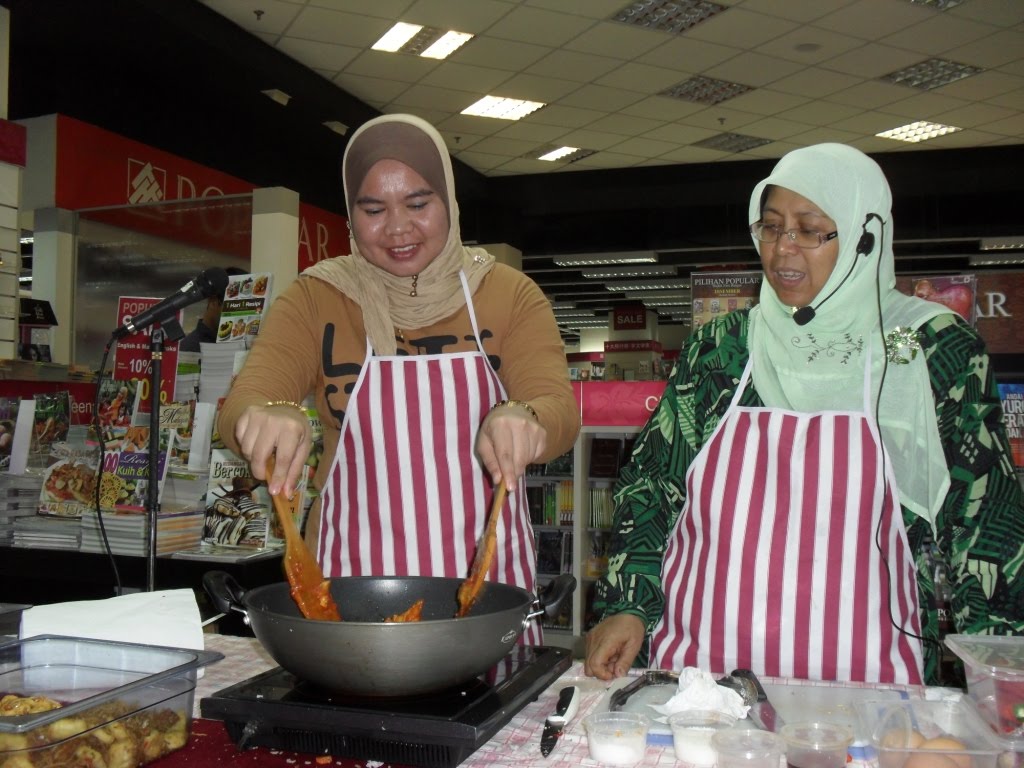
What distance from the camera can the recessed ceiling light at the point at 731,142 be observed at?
969 cm

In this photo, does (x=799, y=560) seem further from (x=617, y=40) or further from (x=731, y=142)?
(x=731, y=142)

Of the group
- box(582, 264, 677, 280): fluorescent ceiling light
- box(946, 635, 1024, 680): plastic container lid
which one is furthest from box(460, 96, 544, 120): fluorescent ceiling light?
box(946, 635, 1024, 680): plastic container lid

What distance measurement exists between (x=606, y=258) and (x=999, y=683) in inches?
468

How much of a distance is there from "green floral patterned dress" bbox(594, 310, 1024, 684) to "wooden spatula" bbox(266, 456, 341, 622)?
0.65 m

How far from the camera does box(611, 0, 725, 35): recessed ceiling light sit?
21.2ft

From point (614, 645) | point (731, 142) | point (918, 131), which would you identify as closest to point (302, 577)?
point (614, 645)

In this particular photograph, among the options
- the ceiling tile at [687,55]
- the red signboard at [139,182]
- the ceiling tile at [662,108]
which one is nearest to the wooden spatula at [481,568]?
the red signboard at [139,182]

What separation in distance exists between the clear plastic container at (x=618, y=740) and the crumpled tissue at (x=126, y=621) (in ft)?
1.98

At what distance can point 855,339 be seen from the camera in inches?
67.0

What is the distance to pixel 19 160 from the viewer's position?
17.7 feet

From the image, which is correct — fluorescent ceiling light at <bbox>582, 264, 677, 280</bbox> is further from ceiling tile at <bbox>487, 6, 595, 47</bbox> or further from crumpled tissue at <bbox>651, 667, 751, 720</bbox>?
crumpled tissue at <bbox>651, 667, 751, 720</bbox>

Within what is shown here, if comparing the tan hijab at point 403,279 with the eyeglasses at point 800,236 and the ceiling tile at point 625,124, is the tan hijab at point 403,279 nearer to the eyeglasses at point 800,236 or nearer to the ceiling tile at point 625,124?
the eyeglasses at point 800,236

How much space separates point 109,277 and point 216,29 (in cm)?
206

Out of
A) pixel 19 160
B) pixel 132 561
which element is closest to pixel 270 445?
pixel 132 561
